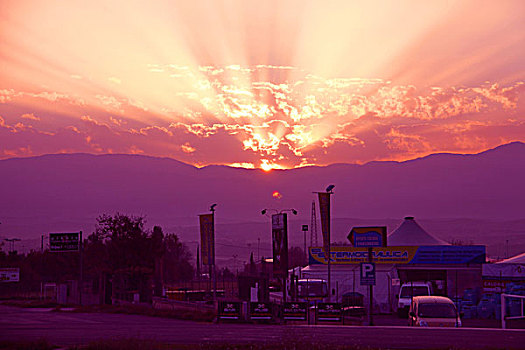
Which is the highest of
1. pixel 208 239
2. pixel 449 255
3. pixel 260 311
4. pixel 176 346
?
pixel 208 239

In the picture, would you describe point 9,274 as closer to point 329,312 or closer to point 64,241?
point 64,241

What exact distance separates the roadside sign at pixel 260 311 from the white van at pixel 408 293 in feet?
40.9

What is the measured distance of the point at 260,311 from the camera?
137 feet

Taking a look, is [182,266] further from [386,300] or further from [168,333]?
[168,333]

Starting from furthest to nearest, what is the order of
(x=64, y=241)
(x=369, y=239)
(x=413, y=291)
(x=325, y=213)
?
(x=64, y=241)
(x=325, y=213)
(x=413, y=291)
(x=369, y=239)

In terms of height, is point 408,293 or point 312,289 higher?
point 312,289

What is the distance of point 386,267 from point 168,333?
96.3 ft

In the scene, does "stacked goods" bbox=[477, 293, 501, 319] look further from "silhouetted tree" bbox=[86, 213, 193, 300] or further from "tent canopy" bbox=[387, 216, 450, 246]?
"silhouetted tree" bbox=[86, 213, 193, 300]

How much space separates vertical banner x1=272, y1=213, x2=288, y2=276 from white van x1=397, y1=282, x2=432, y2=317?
971cm

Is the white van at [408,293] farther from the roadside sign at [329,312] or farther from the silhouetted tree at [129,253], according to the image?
the silhouetted tree at [129,253]

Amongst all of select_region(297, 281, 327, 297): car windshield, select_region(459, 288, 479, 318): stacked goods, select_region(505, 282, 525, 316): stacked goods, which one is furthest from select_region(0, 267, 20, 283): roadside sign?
select_region(505, 282, 525, 316): stacked goods

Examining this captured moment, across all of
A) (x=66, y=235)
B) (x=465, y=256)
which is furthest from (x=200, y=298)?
(x=465, y=256)

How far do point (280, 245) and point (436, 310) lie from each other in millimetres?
15605

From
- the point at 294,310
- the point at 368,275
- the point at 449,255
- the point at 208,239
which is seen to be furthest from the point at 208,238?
Answer: the point at 449,255
